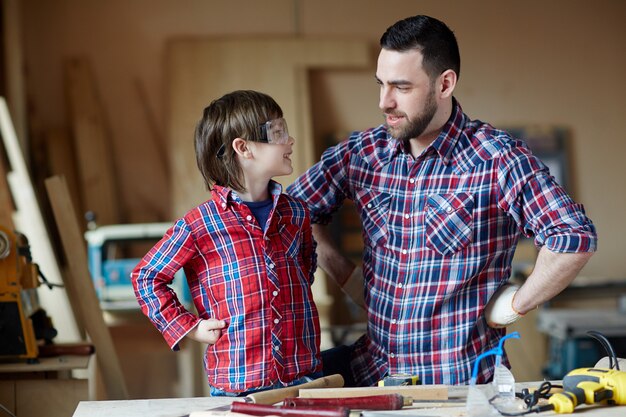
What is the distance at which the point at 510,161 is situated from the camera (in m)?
2.40

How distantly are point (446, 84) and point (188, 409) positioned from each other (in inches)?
45.6

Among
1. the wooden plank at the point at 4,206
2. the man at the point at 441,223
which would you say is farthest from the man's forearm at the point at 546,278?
the wooden plank at the point at 4,206

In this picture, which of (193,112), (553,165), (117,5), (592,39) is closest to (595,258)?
(553,165)

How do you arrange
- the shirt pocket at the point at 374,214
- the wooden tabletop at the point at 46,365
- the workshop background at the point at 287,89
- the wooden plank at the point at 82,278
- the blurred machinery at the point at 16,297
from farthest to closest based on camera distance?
the workshop background at the point at 287,89, the wooden plank at the point at 82,278, the wooden tabletop at the point at 46,365, the blurred machinery at the point at 16,297, the shirt pocket at the point at 374,214

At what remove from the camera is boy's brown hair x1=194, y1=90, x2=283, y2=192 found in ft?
7.72

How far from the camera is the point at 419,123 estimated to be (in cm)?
248

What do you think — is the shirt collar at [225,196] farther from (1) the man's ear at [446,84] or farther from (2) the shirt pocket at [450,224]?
(1) the man's ear at [446,84]

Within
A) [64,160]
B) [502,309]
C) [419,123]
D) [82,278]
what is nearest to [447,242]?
[502,309]

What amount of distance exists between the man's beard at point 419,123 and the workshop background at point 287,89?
285 cm

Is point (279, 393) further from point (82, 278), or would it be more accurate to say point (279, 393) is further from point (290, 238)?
point (82, 278)

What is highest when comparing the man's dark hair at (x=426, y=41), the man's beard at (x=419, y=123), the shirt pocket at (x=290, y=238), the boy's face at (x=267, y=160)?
the man's dark hair at (x=426, y=41)

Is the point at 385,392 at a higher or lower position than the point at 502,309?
lower

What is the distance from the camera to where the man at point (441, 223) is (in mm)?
2426

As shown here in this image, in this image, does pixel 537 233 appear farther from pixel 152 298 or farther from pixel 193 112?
pixel 193 112
